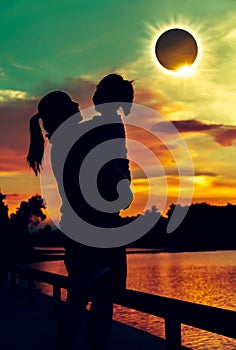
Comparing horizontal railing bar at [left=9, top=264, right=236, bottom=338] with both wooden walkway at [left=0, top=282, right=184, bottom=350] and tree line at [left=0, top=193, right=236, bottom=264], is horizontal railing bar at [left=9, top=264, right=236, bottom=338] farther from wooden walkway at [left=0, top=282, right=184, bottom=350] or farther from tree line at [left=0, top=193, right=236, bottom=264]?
tree line at [left=0, top=193, right=236, bottom=264]

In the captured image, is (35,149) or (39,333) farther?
(39,333)

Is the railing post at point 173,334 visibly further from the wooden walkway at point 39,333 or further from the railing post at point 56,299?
the railing post at point 56,299

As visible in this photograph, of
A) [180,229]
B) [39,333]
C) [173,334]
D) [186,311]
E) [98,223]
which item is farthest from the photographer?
[180,229]

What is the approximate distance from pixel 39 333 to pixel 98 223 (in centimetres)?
440

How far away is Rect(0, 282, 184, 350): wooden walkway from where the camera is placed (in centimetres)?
716

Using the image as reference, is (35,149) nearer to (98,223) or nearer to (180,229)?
(98,223)

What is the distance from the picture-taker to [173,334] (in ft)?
16.5

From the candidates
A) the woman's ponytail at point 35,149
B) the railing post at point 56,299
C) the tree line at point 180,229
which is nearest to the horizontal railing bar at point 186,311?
the woman's ponytail at point 35,149

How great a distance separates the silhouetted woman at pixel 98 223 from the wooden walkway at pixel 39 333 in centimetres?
291

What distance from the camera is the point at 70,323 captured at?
13.6 feet

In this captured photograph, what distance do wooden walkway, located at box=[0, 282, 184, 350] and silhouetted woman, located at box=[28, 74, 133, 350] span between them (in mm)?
2911

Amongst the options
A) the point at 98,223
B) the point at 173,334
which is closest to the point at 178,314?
the point at 173,334

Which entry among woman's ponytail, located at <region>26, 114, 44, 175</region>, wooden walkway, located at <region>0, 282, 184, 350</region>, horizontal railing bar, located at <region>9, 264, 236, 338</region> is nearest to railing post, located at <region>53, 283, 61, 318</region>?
wooden walkway, located at <region>0, 282, 184, 350</region>

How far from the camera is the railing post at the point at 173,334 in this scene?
4969 mm
